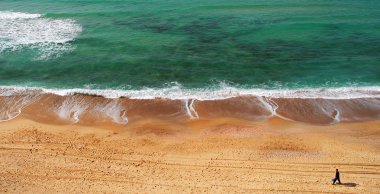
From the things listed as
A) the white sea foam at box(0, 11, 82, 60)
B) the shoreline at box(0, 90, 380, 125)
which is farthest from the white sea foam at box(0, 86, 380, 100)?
the white sea foam at box(0, 11, 82, 60)

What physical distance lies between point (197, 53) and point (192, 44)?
2667mm

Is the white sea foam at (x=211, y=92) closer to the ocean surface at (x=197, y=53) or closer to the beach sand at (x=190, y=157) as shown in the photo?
the ocean surface at (x=197, y=53)

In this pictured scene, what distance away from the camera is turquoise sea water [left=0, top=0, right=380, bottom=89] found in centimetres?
3675

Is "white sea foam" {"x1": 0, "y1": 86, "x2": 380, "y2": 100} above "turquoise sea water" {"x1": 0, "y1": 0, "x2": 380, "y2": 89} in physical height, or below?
below

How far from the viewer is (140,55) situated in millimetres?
41906

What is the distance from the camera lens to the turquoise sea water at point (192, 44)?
36750mm

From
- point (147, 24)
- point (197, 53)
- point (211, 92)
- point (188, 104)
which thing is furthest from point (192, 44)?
point (188, 104)

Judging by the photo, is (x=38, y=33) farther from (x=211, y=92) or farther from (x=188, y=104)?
(x=211, y=92)

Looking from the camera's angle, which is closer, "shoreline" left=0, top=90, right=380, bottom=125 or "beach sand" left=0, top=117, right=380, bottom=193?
"beach sand" left=0, top=117, right=380, bottom=193

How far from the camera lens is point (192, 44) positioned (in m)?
44.1

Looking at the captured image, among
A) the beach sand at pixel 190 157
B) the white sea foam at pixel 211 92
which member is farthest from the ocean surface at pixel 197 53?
the beach sand at pixel 190 157

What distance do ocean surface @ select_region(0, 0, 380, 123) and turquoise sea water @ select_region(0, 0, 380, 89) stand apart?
4.5 inches

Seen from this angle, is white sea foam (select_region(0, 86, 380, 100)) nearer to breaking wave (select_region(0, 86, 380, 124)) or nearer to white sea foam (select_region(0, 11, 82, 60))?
breaking wave (select_region(0, 86, 380, 124))

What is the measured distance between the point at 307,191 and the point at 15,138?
20072mm
